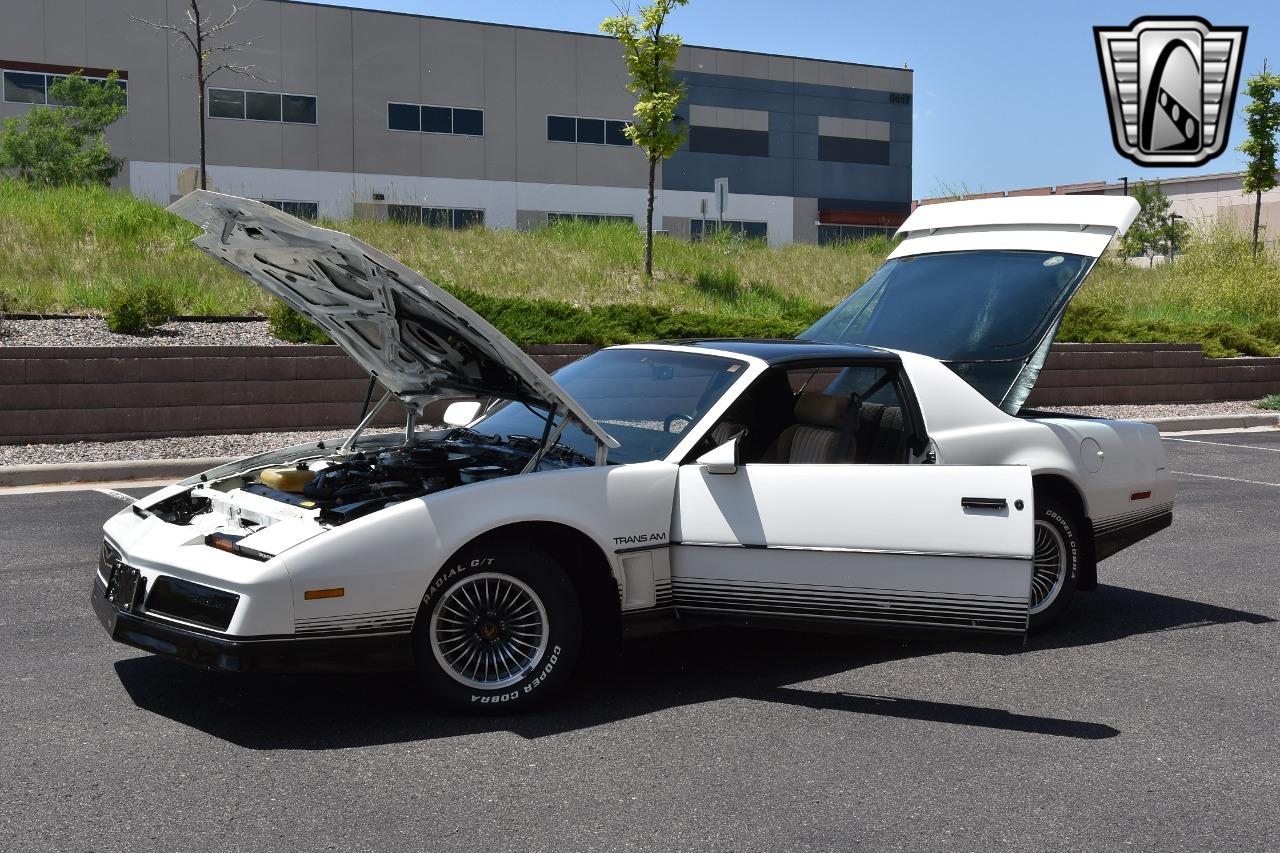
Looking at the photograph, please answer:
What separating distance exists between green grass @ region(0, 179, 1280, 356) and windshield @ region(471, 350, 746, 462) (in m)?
10.1

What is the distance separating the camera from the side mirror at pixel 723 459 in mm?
5359

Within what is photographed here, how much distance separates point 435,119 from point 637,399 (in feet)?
125

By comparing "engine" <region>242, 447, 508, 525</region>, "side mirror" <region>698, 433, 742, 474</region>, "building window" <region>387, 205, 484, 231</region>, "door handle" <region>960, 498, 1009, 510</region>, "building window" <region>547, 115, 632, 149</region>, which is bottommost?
"door handle" <region>960, 498, 1009, 510</region>

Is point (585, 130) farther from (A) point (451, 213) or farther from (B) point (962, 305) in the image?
(B) point (962, 305)

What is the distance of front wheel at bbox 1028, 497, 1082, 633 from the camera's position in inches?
266

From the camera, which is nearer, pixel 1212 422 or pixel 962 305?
pixel 962 305

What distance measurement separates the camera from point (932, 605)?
534 cm

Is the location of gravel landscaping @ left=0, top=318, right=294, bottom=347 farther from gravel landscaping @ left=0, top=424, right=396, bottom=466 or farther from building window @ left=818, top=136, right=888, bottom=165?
building window @ left=818, top=136, right=888, bottom=165

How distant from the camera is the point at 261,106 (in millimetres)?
40125

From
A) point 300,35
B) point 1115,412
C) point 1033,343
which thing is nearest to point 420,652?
point 1033,343

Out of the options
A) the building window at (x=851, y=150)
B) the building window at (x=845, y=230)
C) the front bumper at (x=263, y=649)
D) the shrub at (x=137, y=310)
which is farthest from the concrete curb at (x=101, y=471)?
the building window at (x=851, y=150)

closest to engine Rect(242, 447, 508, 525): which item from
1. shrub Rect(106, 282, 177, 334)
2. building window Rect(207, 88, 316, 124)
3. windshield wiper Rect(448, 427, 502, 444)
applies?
windshield wiper Rect(448, 427, 502, 444)

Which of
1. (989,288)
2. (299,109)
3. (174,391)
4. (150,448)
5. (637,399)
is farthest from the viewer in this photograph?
(299,109)

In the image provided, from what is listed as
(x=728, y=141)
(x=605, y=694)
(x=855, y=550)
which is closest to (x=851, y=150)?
(x=728, y=141)
